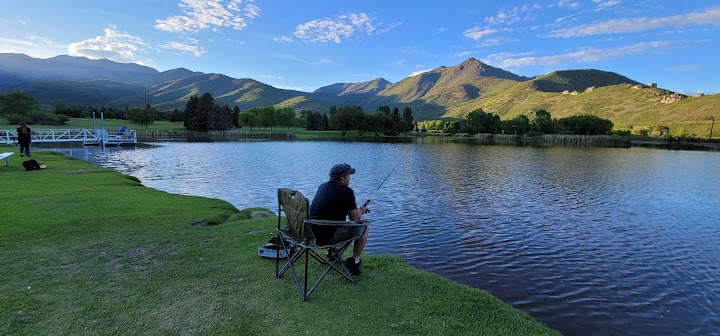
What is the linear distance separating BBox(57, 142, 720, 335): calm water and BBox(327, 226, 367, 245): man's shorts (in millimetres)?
3370

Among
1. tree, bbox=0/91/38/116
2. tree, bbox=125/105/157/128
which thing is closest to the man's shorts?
tree, bbox=125/105/157/128

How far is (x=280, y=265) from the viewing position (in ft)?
22.1

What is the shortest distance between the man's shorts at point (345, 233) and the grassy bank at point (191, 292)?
30.4 inches

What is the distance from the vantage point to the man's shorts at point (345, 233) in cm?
584

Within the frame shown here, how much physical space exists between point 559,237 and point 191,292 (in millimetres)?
11528

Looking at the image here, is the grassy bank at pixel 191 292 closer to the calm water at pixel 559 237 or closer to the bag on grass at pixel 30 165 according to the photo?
the calm water at pixel 559 237

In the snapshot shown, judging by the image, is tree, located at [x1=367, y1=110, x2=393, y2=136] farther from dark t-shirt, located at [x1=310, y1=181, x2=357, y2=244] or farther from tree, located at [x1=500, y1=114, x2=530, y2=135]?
dark t-shirt, located at [x1=310, y1=181, x2=357, y2=244]

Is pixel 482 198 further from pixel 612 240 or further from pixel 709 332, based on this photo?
pixel 709 332

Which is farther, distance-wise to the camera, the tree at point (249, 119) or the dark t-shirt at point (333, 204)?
the tree at point (249, 119)

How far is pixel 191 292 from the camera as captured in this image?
18.0ft

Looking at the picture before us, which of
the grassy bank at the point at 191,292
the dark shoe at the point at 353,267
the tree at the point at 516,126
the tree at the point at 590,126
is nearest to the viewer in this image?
the grassy bank at the point at 191,292

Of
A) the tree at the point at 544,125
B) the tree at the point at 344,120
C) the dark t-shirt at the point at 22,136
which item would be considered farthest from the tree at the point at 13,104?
the tree at the point at 544,125

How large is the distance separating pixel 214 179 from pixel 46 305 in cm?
1890

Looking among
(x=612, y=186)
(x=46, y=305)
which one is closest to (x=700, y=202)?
(x=612, y=186)
